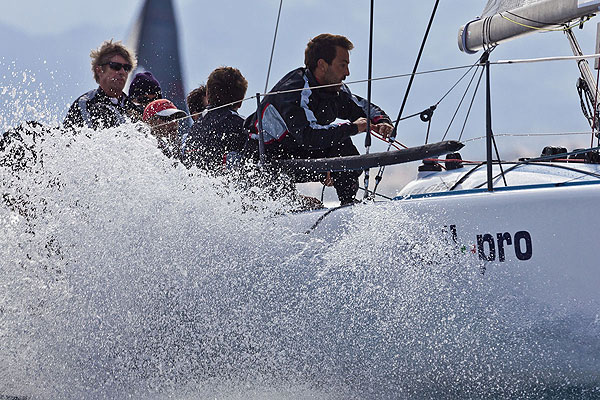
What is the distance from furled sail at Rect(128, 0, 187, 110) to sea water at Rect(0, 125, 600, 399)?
7100mm

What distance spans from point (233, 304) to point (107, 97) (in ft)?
5.09

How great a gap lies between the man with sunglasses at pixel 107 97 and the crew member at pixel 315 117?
0.73 metres

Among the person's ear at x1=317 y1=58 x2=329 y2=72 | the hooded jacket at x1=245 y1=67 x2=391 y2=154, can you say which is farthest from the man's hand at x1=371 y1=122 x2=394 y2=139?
the person's ear at x1=317 y1=58 x2=329 y2=72

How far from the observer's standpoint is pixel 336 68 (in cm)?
353

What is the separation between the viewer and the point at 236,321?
2885 mm

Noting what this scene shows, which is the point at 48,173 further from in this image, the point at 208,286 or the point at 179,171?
the point at 208,286

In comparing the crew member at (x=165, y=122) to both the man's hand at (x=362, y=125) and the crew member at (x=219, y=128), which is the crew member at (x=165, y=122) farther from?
the man's hand at (x=362, y=125)

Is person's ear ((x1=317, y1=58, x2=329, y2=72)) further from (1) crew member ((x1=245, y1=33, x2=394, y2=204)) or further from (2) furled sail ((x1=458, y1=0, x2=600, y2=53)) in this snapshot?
(2) furled sail ((x1=458, y1=0, x2=600, y2=53))

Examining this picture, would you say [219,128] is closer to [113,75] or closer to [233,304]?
[113,75]

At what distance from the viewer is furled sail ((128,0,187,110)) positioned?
1043 centimetres

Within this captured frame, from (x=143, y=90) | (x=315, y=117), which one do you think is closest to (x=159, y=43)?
(x=143, y=90)

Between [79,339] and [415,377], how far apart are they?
134cm

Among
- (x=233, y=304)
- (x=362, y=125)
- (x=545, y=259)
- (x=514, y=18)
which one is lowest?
(x=233, y=304)

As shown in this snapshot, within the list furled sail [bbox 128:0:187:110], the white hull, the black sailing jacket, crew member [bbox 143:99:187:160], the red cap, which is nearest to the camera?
the white hull
